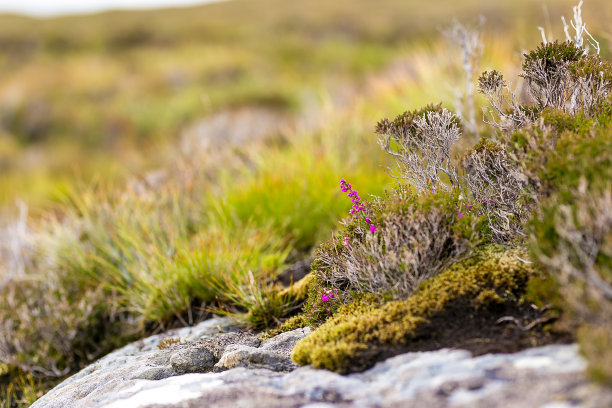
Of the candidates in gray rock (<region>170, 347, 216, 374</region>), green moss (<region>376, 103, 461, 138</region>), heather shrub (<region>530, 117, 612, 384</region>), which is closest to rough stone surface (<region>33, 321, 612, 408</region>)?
gray rock (<region>170, 347, 216, 374</region>)

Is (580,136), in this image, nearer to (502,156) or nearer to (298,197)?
(502,156)

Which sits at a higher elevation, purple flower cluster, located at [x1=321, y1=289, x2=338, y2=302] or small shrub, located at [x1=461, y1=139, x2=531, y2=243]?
small shrub, located at [x1=461, y1=139, x2=531, y2=243]

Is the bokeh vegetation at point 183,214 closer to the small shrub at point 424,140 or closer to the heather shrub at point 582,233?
the small shrub at point 424,140

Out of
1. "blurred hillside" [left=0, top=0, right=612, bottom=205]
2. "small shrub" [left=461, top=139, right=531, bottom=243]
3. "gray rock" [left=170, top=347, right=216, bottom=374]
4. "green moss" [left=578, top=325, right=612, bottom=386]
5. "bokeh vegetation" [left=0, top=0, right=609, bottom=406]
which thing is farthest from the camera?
"blurred hillside" [left=0, top=0, right=612, bottom=205]

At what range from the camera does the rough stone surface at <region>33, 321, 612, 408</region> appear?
1745 millimetres

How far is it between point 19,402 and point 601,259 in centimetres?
428

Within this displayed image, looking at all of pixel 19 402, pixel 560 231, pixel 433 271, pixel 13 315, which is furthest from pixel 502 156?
pixel 13 315

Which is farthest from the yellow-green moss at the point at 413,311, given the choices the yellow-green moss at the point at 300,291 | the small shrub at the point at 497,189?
the yellow-green moss at the point at 300,291

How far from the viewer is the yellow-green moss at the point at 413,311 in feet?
7.75

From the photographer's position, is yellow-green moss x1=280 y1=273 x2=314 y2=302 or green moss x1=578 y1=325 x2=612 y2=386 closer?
green moss x1=578 y1=325 x2=612 y2=386

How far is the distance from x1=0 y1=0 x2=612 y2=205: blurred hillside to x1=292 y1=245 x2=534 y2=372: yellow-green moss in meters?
5.30

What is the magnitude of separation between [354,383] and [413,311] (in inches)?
19.8

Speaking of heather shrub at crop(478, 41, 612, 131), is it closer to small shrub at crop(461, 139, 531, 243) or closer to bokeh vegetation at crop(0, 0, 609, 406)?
small shrub at crop(461, 139, 531, 243)

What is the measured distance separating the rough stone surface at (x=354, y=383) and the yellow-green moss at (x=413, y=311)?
8 centimetres
